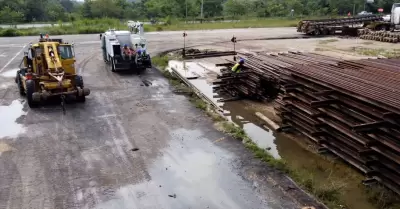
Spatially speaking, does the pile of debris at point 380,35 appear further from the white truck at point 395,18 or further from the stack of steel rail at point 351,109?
the stack of steel rail at point 351,109

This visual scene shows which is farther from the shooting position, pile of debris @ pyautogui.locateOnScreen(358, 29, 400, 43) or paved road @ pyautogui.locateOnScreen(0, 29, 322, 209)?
pile of debris @ pyautogui.locateOnScreen(358, 29, 400, 43)

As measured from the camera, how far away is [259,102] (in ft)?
54.7

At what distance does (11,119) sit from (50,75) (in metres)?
2.12

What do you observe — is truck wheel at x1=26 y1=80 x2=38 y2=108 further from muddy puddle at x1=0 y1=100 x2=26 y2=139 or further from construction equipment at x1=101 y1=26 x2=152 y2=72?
construction equipment at x1=101 y1=26 x2=152 y2=72

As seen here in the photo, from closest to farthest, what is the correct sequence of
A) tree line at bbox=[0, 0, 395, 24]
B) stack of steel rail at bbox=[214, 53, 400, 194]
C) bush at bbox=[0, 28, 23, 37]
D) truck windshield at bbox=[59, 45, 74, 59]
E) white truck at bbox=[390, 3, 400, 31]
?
stack of steel rail at bbox=[214, 53, 400, 194], truck windshield at bbox=[59, 45, 74, 59], white truck at bbox=[390, 3, 400, 31], bush at bbox=[0, 28, 23, 37], tree line at bbox=[0, 0, 395, 24]

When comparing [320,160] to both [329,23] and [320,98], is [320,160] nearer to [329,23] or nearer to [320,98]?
[320,98]

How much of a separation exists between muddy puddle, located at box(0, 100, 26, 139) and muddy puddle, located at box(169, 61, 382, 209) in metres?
7.23

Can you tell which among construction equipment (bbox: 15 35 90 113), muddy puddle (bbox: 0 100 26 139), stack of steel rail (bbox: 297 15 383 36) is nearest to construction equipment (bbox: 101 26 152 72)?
construction equipment (bbox: 15 35 90 113)

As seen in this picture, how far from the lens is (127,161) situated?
420 inches

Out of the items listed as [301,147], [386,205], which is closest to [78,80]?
[301,147]

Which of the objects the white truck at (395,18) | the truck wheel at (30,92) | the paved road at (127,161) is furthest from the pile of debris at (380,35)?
the truck wheel at (30,92)

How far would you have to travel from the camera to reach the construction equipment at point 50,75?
1518 cm

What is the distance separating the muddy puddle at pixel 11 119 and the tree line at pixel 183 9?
48828mm

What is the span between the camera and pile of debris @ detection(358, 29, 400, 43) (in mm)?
32531
